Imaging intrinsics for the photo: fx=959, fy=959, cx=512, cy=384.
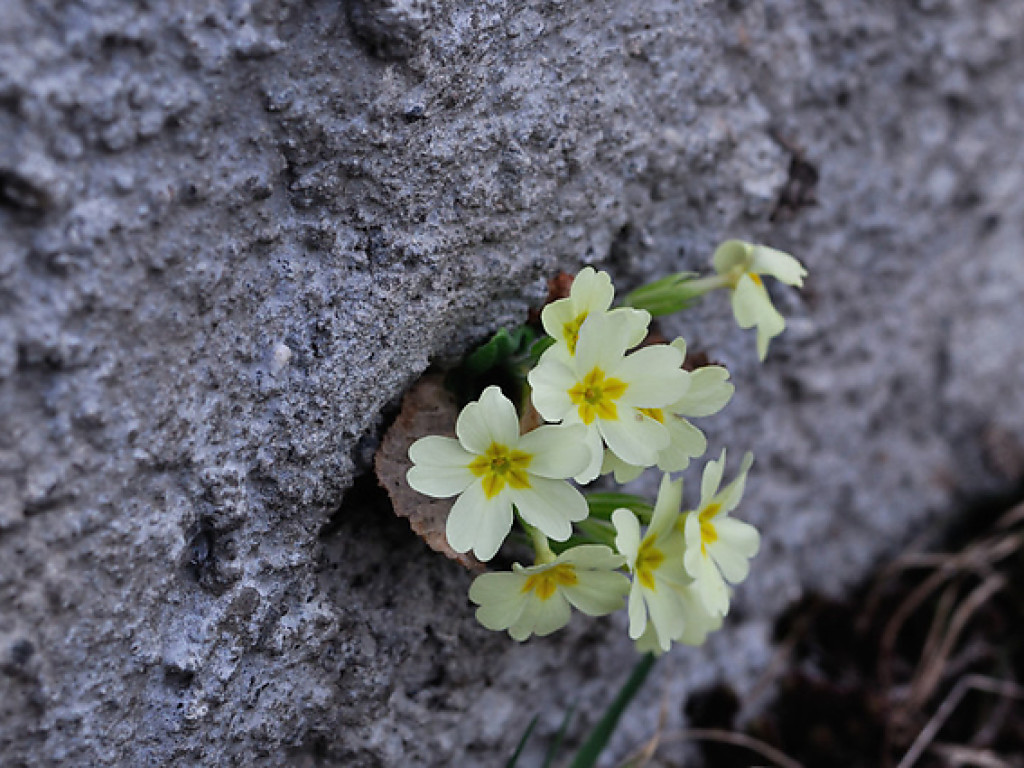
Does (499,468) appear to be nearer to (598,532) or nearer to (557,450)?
(557,450)

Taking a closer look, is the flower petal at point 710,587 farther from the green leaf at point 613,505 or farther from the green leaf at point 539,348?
the green leaf at point 539,348

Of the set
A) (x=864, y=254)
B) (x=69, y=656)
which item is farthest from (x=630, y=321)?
(x=864, y=254)

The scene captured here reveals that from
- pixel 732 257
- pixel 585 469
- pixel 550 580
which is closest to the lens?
pixel 585 469

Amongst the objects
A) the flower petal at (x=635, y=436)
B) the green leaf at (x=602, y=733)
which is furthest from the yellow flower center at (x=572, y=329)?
the green leaf at (x=602, y=733)

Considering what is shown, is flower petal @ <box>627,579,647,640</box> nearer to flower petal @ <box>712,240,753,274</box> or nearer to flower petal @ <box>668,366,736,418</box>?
flower petal @ <box>668,366,736,418</box>

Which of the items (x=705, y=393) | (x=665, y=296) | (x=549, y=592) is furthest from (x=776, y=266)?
(x=549, y=592)

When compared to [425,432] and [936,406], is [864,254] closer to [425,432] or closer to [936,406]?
[936,406]

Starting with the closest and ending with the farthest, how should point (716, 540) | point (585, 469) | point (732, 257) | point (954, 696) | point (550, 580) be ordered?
point (585, 469) < point (550, 580) < point (716, 540) < point (732, 257) < point (954, 696)
